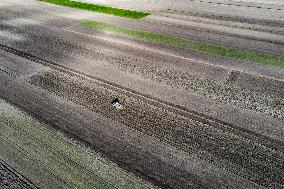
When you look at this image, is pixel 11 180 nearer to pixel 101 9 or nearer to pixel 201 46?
pixel 201 46

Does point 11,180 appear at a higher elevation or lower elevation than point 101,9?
lower

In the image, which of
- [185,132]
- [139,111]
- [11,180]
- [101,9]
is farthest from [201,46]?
[11,180]

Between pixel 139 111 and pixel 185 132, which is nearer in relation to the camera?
pixel 185 132

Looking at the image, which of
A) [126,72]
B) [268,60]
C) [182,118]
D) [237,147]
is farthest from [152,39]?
[237,147]

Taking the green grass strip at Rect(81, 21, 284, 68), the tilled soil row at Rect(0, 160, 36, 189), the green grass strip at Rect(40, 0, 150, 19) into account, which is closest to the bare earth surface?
the tilled soil row at Rect(0, 160, 36, 189)

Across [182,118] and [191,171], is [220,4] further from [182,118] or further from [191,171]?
[191,171]

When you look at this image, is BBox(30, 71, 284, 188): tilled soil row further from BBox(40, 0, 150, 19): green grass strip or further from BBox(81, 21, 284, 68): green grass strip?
BBox(40, 0, 150, 19): green grass strip

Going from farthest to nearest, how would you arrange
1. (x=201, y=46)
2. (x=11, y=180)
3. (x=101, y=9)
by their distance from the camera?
(x=101, y=9) < (x=201, y=46) < (x=11, y=180)

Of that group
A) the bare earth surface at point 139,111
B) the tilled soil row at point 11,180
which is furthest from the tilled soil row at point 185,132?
the tilled soil row at point 11,180
